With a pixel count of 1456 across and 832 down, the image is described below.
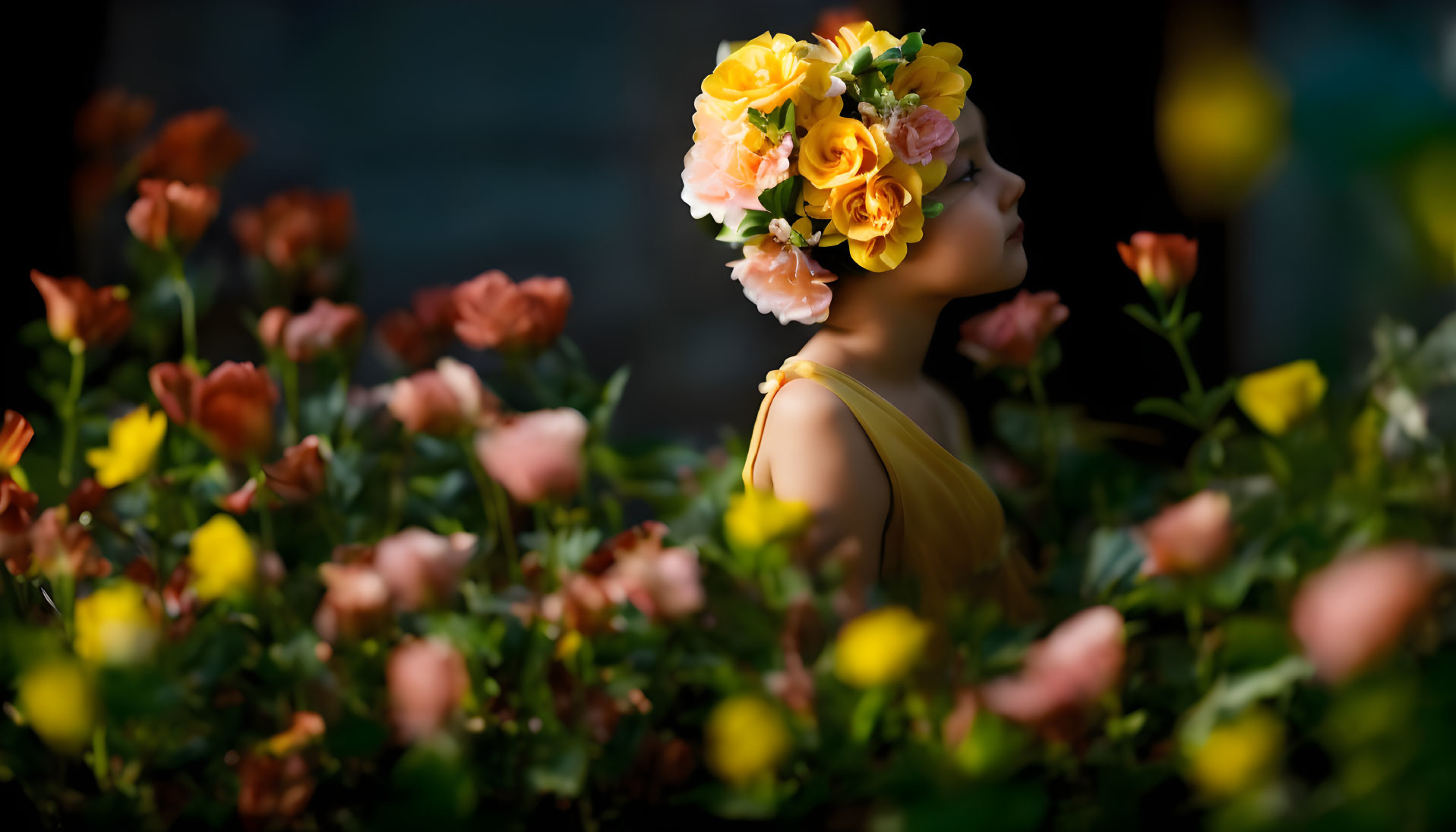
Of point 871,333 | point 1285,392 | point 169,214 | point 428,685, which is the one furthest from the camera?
point 169,214

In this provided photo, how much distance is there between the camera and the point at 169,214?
111 centimetres

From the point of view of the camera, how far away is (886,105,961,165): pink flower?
90cm

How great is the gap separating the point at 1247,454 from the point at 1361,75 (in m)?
0.92

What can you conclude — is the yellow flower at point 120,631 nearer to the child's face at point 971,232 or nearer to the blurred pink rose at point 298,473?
the blurred pink rose at point 298,473

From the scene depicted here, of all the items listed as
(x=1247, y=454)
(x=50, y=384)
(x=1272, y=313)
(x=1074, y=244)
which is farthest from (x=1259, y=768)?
(x=1272, y=313)

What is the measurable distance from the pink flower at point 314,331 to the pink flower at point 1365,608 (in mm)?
834

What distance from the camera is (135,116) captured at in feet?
4.77

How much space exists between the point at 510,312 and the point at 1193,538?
0.58 meters

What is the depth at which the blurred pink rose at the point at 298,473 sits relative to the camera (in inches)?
31.2

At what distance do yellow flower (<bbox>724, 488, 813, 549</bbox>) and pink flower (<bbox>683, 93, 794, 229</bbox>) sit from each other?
1.23ft

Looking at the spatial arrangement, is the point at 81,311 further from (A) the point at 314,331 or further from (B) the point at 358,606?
(B) the point at 358,606

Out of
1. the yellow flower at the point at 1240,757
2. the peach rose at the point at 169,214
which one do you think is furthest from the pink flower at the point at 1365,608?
the peach rose at the point at 169,214

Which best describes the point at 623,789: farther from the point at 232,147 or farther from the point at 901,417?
the point at 232,147

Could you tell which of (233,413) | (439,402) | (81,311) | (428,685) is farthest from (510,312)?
(428,685)
